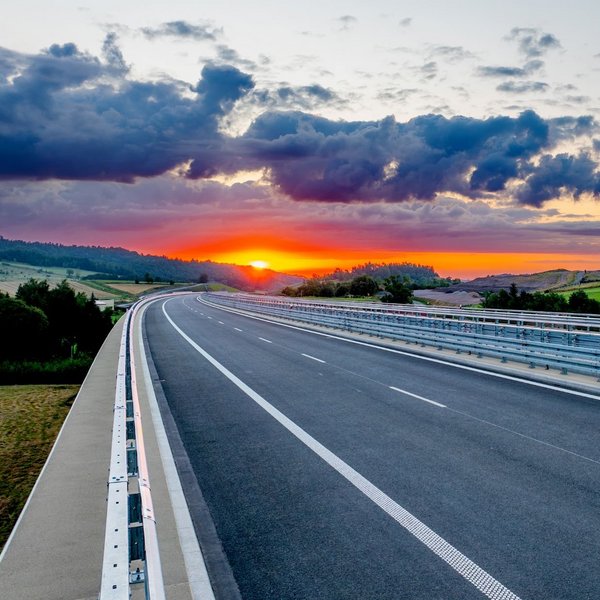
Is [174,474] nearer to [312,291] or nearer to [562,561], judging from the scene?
[562,561]

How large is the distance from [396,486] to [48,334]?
306ft

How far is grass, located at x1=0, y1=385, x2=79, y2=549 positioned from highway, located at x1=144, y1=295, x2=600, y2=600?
9.97ft

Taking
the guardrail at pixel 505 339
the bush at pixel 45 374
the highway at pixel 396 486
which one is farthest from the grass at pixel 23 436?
the bush at pixel 45 374

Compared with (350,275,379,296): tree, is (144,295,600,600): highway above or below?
below

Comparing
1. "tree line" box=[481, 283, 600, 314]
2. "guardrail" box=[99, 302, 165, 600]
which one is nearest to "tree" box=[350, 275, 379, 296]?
"tree line" box=[481, 283, 600, 314]

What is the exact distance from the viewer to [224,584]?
525 centimetres

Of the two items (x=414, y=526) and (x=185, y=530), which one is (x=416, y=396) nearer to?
(x=414, y=526)

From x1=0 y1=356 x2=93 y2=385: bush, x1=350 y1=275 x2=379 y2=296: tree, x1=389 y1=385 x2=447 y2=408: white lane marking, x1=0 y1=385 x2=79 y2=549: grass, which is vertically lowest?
x1=0 y1=356 x2=93 y2=385: bush

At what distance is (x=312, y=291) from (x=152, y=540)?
417ft

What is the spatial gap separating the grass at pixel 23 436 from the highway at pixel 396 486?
3037 millimetres

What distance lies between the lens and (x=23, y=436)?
616 inches

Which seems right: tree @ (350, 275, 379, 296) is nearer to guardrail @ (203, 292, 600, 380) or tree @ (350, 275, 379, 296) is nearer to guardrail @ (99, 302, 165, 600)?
guardrail @ (203, 292, 600, 380)

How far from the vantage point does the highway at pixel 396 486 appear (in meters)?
5.37

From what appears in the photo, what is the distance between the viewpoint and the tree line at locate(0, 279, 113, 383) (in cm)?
5475
